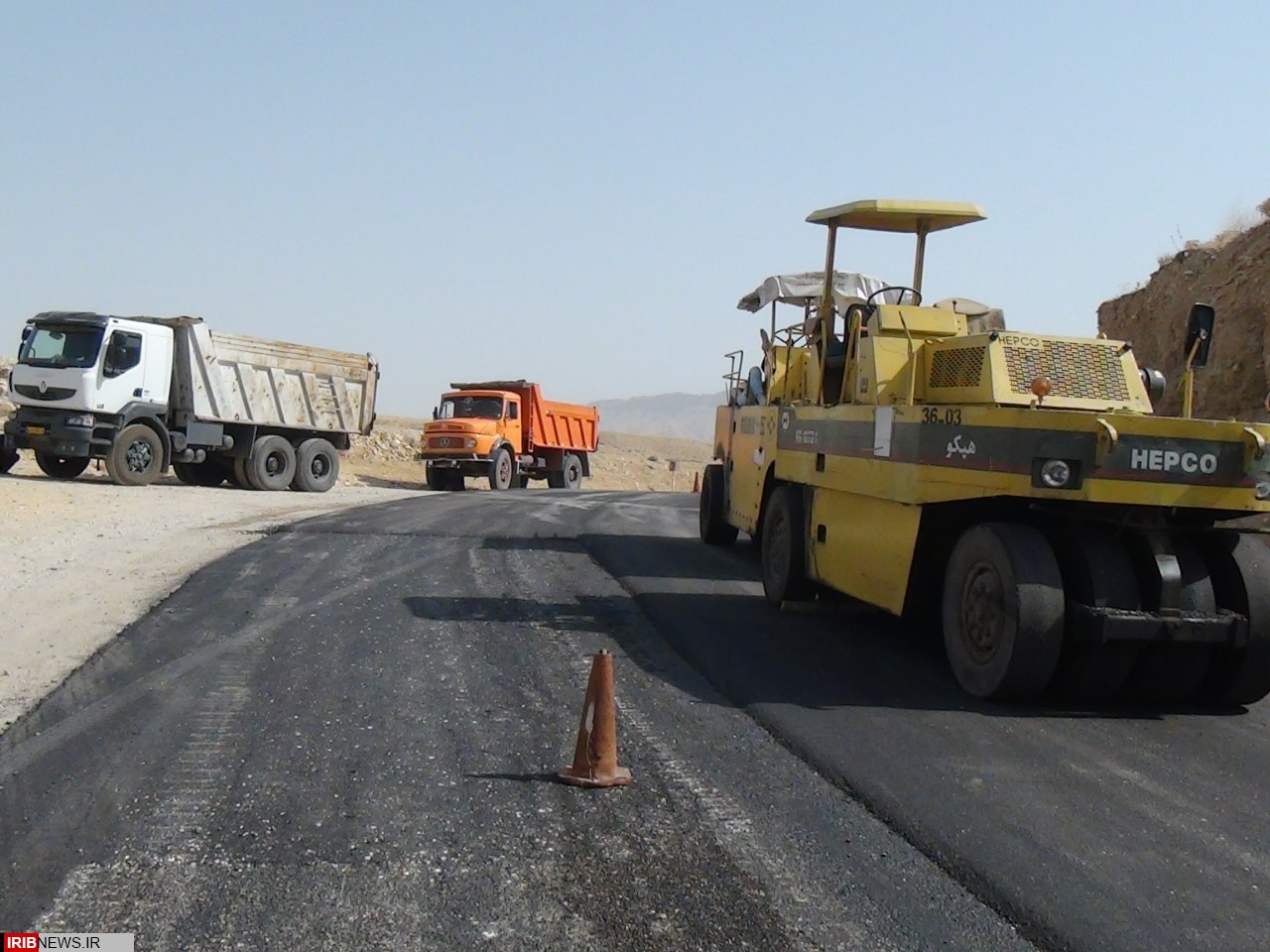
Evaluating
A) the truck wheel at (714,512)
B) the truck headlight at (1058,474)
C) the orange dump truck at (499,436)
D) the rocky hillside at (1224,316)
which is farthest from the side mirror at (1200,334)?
the orange dump truck at (499,436)

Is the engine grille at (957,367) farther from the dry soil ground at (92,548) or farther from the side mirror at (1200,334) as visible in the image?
the dry soil ground at (92,548)

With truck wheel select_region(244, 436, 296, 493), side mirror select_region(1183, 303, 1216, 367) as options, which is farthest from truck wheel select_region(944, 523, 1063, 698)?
truck wheel select_region(244, 436, 296, 493)

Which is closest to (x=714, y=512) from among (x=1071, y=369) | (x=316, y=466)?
(x=1071, y=369)

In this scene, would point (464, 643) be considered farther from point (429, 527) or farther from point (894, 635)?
point (429, 527)

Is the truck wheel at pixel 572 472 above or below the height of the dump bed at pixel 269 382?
below

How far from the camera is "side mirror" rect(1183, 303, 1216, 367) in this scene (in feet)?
25.6

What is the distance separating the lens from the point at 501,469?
95.5 feet

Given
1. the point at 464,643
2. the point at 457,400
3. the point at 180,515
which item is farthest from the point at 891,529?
the point at 457,400

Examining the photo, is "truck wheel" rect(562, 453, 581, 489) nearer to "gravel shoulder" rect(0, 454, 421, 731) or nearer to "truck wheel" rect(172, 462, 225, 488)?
"gravel shoulder" rect(0, 454, 421, 731)

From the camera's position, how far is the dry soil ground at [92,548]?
8.16 metres

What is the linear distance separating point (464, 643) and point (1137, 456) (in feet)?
14.5

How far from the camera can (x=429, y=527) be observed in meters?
15.7

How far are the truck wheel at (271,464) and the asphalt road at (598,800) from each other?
606 inches

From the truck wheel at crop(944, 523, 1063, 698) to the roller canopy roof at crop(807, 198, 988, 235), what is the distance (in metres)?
3.85
